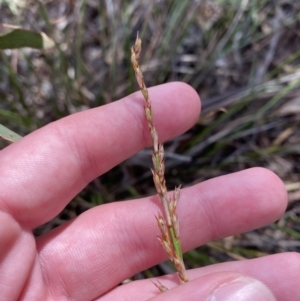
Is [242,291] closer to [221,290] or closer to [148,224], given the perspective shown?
[221,290]

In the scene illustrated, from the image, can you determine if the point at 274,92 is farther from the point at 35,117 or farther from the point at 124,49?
the point at 35,117

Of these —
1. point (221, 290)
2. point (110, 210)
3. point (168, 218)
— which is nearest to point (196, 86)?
point (110, 210)

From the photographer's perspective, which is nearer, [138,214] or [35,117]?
[138,214]

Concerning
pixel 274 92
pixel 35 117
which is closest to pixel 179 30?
pixel 274 92

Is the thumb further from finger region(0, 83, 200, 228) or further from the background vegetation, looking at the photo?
the background vegetation

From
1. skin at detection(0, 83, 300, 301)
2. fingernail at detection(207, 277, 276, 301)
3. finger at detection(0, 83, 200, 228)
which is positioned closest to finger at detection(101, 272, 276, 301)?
fingernail at detection(207, 277, 276, 301)

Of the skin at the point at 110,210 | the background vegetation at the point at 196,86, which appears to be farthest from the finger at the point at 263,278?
the background vegetation at the point at 196,86

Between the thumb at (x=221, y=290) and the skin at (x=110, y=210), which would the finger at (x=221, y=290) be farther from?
the skin at (x=110, y=210)
